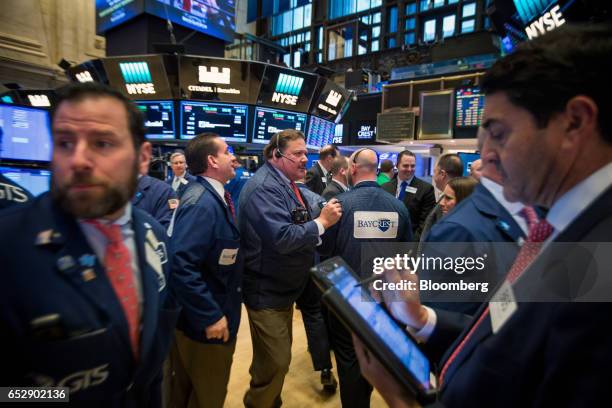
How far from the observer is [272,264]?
2.24 metres

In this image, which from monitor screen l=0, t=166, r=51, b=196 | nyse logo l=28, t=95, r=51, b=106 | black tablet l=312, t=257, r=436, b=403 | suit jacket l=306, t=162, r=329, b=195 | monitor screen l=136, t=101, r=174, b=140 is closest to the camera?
black tablet l=312, t=257, r=436, b=403

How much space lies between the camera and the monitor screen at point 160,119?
214 inches

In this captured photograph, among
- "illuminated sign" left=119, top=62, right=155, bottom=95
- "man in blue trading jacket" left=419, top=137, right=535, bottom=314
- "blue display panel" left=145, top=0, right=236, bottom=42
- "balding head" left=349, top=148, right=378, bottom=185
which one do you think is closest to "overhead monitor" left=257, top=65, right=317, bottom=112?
"illuminated sign" left=119, top=62, right=155, bottom=95

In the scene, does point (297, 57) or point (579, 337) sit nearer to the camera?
point (579, 337)

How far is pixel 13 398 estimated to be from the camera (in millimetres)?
849

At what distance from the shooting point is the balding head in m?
2.59

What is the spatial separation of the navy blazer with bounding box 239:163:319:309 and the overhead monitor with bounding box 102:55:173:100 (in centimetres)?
389

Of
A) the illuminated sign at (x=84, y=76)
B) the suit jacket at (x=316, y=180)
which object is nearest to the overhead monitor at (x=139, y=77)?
the illuminated sign at (x=84, y=76)

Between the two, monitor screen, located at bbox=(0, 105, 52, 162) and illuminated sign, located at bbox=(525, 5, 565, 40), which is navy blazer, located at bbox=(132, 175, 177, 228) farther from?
illuminated sign, located at bbox=(525, 5, 565, 40)

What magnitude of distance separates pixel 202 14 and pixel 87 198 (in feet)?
21.9

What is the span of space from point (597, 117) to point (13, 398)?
1428 mm

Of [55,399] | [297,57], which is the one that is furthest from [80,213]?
[297,57]

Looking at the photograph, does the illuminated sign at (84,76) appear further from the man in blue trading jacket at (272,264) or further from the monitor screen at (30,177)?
the man in blue trading jacket at (272,264)

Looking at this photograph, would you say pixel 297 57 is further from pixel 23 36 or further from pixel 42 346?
pixel 42 346
